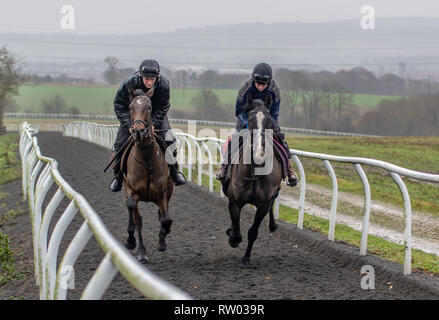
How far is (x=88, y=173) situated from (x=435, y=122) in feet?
166

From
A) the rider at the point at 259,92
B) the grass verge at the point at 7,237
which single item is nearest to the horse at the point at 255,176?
the rider at the point at 259,92

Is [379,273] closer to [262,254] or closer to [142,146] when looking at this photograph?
[262,254]

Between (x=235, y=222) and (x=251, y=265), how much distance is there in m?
0.57

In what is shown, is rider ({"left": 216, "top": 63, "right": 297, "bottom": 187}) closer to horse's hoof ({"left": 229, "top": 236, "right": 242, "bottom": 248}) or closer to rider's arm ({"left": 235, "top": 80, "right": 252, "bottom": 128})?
rider's arm ({"left": 235, "top": 80, "right": 252, "bottom": 128})

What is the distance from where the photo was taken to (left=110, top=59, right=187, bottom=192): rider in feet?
22.7

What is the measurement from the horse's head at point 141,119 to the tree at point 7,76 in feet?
162

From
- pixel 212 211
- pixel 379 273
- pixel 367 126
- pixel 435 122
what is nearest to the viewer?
pixel 379 273

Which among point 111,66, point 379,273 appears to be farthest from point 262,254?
point 111,66

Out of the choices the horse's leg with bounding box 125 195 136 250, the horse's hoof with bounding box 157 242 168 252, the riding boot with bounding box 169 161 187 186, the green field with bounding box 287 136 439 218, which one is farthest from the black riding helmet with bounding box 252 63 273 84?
the green field with bounding box 287 136 439 218

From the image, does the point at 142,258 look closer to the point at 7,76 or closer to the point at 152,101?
the point at 152,101

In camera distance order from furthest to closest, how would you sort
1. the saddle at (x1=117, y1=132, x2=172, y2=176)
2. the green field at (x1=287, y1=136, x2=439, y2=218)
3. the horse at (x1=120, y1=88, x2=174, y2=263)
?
the green field at (x1=287, y1=136, x2=439, y2=218), the saddle at (x1=117, y1=132, x2=172, y2=176), the horse at (x1=120, y1=88, x2=174, y2=263)

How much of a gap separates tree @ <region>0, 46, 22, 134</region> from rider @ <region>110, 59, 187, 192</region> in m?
48.6

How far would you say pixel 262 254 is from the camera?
713cm

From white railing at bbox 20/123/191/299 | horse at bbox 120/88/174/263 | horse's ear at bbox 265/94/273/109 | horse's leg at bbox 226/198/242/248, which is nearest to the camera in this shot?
white railing at bbox 20/123/191/299
